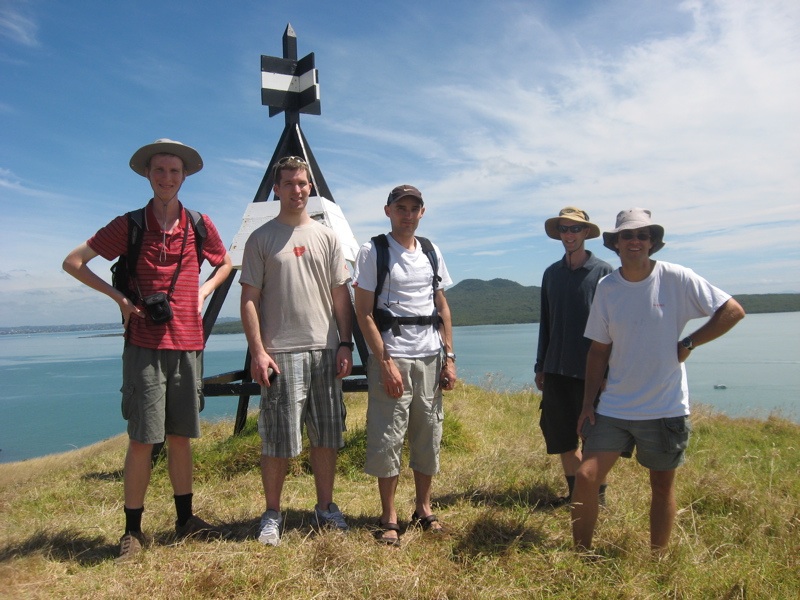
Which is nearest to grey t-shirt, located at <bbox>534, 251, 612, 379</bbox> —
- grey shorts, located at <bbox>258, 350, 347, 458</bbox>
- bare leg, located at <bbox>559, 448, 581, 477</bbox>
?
bare leg, located at <bbox>559, 448, 581, 477</bbox>

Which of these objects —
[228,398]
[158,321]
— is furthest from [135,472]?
[228,398]

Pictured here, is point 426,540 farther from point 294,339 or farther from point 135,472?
point 135,472

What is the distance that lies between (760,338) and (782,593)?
212 ft

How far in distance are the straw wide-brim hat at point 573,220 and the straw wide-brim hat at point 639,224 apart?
0.79m

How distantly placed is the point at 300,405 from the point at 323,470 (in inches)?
17.9

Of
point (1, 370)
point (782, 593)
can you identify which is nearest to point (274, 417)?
point (782, 593)

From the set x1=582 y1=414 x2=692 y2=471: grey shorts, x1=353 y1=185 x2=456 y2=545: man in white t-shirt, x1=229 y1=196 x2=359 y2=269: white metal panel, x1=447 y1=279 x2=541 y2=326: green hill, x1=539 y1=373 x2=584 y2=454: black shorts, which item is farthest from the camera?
x1=447 y1=279 x2=541 y2=326: green hill

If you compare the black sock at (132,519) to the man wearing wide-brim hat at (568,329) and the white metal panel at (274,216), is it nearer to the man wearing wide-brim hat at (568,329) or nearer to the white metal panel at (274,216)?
the white metal panel at (274,216)

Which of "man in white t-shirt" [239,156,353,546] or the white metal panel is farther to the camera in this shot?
the white metal panel

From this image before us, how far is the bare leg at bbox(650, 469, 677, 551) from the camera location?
118 inches

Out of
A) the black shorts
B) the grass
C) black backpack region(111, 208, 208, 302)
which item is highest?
black backpack region(111, 208, 208, 302)

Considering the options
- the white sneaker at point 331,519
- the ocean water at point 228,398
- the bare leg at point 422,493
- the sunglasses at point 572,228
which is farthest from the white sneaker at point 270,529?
the ocean water at point 228,398

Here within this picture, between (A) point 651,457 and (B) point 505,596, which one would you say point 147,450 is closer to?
(B) point 505,596

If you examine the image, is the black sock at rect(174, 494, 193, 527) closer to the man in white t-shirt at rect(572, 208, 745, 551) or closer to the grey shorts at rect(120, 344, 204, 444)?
the grey shorts at rect(120, 344, 204, 444)
